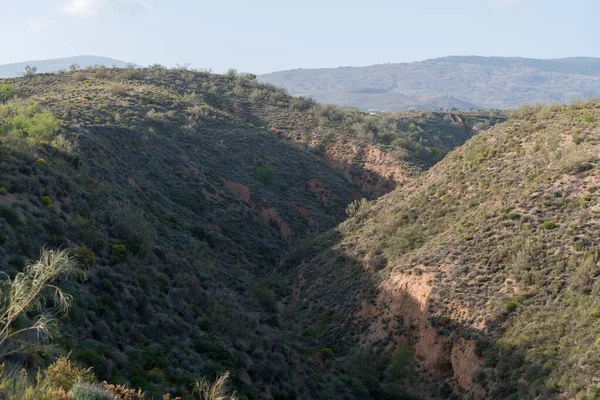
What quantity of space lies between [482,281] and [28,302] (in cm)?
1701

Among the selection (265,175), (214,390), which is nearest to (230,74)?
(265,175)

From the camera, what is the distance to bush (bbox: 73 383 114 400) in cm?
851

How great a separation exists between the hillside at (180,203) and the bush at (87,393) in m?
2.95

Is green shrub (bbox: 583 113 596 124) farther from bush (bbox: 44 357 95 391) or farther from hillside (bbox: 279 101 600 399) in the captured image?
bush (bbox: 44 357 95 391)

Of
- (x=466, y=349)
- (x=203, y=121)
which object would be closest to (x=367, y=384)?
(x=466, y=349)

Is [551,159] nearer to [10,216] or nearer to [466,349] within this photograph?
[466,349]

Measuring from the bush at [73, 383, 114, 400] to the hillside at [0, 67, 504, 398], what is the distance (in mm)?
2951

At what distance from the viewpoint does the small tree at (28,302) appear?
27.2 feet

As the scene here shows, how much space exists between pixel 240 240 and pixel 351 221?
26.7ft

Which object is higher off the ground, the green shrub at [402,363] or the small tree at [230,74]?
the small tree at [230,74]

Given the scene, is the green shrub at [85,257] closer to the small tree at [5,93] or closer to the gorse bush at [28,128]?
the gorse bush at [28,128]

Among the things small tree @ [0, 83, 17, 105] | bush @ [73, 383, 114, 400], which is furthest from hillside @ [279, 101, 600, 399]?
small tree @ [0, 83, 17, 105]

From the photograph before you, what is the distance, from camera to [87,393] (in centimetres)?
857

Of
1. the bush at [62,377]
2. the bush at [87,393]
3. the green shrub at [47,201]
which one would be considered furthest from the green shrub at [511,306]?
the green shrub at [47,201]
